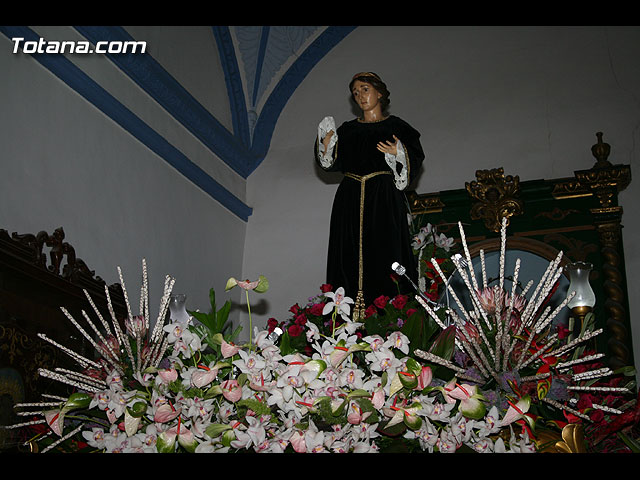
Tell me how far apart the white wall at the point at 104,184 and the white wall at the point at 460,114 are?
74 cm

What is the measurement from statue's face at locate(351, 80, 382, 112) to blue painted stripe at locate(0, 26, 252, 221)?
6.87 feet

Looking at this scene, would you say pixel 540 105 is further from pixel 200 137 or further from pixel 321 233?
pixel 200 137

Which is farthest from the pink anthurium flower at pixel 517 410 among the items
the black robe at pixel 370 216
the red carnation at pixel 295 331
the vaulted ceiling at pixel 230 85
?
the vaulted ceiling at pixel 230 85

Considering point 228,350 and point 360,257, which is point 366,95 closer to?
point 360,257

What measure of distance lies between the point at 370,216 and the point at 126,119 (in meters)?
2.58

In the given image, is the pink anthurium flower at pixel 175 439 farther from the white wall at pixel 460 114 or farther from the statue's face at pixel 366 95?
the white wall at pixel 460 114

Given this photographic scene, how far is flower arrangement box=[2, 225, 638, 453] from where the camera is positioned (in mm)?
1989

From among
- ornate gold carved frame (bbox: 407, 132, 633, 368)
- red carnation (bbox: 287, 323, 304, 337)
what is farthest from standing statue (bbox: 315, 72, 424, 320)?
ornate gold carved frame (bbox: 407, 132, 633, 368)

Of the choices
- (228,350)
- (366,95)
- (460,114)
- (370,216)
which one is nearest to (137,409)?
(228,350)

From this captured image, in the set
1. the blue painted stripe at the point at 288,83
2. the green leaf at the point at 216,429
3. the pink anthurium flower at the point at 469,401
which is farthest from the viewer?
the blue painted stripe at the point at 288,83

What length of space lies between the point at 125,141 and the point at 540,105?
12.9 feet

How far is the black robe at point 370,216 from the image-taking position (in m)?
4.20

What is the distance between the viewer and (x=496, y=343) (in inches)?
81.3
